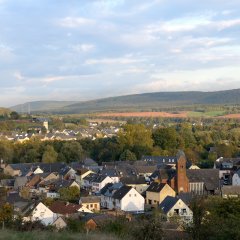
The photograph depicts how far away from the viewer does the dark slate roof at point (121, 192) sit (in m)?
37.3

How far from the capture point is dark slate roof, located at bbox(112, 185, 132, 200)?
37.3 metres

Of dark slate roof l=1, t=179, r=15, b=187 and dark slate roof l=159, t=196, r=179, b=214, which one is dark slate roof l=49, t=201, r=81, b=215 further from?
dark slate roof l=1, t=179, r=15, b=187

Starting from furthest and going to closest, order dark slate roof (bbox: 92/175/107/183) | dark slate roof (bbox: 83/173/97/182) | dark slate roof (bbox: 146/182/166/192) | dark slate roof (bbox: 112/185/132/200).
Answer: dark slate roof (bbox: 83/173/97/182)
dark slate roof (bbox: 92/175/107/183)
dark slate roof (bbox: 146/182/166/192)
dark slate roof (bbox: 112/185/132/200)

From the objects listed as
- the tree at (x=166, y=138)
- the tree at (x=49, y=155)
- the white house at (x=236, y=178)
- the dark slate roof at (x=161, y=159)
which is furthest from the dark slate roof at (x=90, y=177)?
the tree at (x=166, y=138)

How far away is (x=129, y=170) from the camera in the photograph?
5122 centimetres

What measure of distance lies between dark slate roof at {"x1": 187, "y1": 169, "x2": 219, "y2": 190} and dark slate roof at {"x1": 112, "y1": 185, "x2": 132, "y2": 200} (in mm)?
8239

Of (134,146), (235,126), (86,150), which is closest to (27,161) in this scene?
(86,150)

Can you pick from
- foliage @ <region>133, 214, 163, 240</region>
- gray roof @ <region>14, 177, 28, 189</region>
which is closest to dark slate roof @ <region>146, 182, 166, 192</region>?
gray roof @ <region>14, 177, 28, 189</region>

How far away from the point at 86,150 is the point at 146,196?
29532mm

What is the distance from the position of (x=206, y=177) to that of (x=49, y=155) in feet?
81.0

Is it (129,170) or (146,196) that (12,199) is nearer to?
(146,196)

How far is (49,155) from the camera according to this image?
6281 centimetres

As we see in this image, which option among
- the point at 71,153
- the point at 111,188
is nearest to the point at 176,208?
the point at 111,188

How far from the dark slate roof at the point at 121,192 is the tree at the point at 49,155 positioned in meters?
24.8
